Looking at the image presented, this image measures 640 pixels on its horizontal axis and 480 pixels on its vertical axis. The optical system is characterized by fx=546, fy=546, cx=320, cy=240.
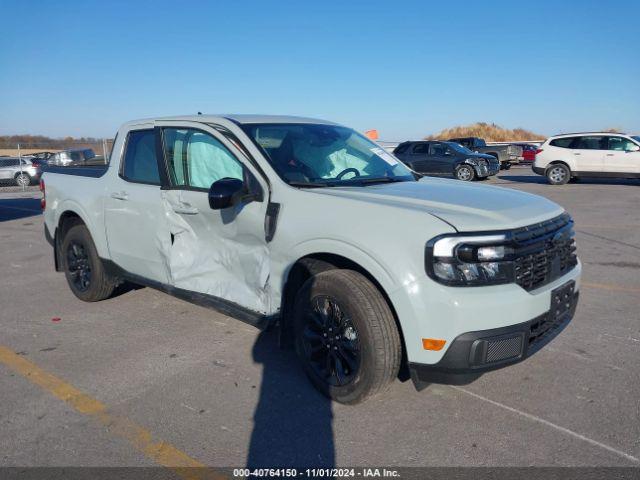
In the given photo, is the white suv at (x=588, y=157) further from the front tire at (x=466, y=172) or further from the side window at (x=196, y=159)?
the side window at (x=196, y=159)

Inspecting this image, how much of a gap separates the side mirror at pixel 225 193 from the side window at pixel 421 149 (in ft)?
60.3

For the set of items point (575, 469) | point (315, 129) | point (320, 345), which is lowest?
point (575, 469)

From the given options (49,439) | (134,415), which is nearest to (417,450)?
(134,415)

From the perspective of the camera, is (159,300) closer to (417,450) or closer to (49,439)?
(49,439)

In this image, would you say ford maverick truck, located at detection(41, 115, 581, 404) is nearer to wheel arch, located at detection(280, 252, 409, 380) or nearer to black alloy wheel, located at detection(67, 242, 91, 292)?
wheel arch, located at detection(280, 252, 409, 380)

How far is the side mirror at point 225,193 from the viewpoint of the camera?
3.61 meters

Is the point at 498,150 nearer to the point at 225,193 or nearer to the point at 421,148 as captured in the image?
the point at 421,148

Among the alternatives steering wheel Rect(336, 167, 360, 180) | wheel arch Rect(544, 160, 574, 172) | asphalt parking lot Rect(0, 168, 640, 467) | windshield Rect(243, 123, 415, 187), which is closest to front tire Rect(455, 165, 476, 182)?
wheel arch Rect(544, 160, 574, 172)

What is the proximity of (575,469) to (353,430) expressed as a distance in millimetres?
1160

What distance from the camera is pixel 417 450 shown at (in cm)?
293

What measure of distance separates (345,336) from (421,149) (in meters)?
18.9

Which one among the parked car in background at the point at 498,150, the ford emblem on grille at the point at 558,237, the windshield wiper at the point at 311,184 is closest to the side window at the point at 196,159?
the windshield wiper at the point at 311,184

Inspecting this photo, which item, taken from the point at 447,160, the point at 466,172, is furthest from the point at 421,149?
the point at 466,172

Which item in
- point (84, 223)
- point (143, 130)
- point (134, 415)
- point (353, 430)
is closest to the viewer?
point (353, 430)
